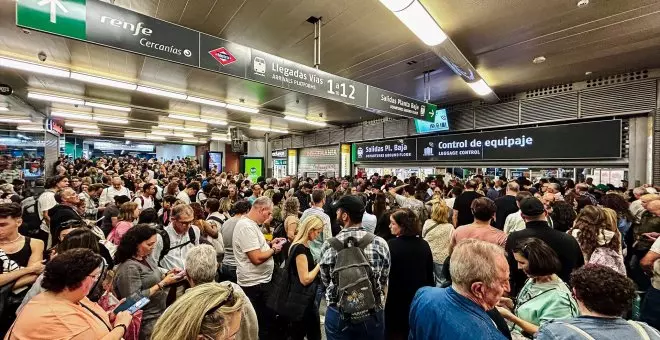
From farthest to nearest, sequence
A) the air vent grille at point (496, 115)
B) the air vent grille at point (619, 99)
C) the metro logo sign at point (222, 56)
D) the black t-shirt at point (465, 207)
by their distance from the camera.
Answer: the air vent grille at point (496, 115) < the air vent grille at point (619, 99) < the black t-shirt at point (465, 207) < the metro logo sign at point (222, 56)

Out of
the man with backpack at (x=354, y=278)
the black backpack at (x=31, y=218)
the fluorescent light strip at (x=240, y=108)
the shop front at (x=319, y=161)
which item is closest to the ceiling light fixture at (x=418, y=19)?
the man with backpack at (x=354, y=278)

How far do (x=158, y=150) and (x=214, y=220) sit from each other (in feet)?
102

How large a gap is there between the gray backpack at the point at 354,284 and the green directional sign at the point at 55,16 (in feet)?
10.3

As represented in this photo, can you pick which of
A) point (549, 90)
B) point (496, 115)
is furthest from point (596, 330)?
point (496, 115)

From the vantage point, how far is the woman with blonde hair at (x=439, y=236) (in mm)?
3430

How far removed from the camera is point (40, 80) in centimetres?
696

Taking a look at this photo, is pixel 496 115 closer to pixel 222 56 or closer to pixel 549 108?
pixel 549 108

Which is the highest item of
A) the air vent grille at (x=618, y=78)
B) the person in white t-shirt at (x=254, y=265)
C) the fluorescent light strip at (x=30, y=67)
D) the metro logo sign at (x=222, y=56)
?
the air vent grille at (x=618, y=78)

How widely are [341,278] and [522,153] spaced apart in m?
8.13

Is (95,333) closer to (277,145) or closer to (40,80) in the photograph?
(40,80)

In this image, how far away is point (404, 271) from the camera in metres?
2.46

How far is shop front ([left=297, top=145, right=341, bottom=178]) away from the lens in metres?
14.6

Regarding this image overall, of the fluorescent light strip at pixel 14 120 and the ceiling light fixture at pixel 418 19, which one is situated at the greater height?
the ceiling light fixture at pixel 418 19

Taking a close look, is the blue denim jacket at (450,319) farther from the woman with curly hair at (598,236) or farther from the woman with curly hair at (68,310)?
the woman with curly hair at (598,236)
